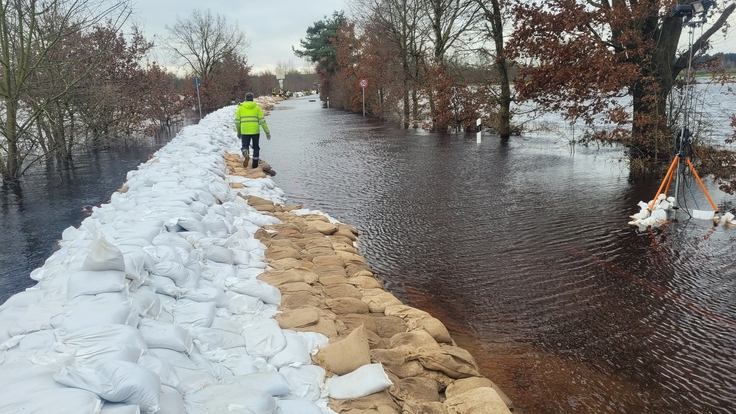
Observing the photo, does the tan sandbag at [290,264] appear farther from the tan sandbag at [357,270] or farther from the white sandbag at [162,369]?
the white sandbag at [162,369]

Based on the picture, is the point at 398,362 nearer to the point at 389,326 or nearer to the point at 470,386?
the point at 470,386

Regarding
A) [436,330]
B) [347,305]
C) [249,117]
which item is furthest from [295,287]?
[249,117]

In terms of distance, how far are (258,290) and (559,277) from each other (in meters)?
3.08

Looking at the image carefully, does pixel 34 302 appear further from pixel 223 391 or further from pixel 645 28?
pixel 645 28

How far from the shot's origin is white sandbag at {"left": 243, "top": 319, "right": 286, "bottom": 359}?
11.2 ft

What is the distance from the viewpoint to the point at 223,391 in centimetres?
266

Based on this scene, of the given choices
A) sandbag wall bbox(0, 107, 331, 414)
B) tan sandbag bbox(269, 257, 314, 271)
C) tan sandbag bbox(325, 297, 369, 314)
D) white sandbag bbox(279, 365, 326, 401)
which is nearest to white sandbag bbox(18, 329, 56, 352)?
sandbag wall bbox(0, 107, 331, 414)

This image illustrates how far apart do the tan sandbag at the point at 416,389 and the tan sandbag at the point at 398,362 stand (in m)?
0.08

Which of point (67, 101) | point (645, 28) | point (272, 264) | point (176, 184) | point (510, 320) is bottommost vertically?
point (510, 320)

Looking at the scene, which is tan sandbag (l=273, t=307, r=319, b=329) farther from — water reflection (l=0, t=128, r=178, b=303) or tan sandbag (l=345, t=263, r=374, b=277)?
water reflection (l=0, t=128, r=178, b=303)

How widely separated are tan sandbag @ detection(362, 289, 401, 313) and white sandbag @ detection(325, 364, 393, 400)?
1.24 metres

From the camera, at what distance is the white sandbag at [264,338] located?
3399 mm

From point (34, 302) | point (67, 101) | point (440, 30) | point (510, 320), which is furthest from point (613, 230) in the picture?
point (440, 30)

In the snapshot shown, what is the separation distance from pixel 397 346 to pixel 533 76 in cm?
1085
